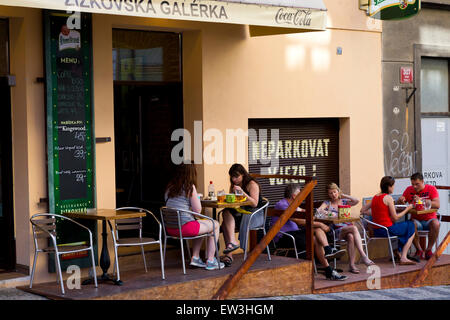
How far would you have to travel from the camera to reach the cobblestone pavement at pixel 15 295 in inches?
299

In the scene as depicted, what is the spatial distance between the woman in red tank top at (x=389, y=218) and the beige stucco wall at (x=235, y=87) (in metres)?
1.28

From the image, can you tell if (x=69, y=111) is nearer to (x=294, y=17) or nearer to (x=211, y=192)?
(x=211, y=192)

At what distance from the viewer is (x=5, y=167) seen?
28.1ft

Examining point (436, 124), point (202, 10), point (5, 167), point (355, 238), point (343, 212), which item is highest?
point (202, 10)

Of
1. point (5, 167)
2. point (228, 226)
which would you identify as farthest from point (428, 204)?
point (5, 167)

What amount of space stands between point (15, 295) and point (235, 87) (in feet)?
13.6

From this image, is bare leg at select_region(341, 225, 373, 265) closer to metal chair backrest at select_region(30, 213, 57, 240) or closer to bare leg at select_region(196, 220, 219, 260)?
bare leg at select_region(196, 220, 219, 260)

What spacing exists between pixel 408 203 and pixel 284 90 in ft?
8.38

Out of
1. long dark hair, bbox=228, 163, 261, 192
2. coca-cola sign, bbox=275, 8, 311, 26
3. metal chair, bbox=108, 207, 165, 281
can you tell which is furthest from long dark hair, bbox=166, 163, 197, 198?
coca-cola sign, bbox=275, 8, 311, 26

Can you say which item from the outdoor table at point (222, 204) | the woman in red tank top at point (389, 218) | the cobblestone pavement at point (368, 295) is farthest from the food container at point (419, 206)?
the outdoor table at point (222, 204)

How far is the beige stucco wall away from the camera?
27.2 ft

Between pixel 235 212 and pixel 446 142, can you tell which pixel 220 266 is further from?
pixel 446 142

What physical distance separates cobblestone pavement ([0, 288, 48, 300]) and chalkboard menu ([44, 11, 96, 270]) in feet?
1.72
